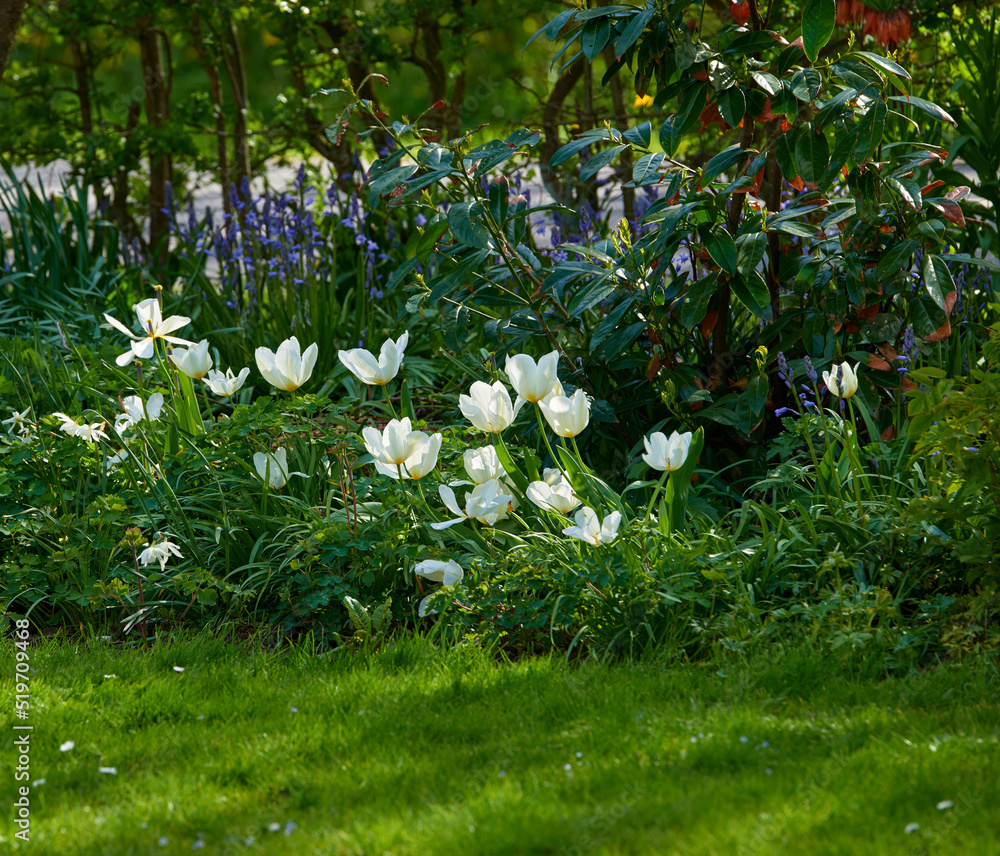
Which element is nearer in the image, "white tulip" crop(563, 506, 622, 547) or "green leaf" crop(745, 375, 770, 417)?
"white tulip" crop(563, 506, 622, 547)

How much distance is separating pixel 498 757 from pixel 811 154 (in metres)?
2.09

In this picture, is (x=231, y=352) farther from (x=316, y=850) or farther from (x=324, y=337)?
(x=316, y=850)

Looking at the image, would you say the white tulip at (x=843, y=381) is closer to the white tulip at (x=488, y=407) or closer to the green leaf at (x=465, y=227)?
the white tulip at (x=488, y=407)

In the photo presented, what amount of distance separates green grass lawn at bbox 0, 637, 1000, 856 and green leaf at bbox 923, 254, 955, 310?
4.30 feet

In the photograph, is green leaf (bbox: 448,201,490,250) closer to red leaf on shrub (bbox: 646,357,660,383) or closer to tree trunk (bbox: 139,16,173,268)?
red leaf on shrub (bbox: 646,357,660,383)

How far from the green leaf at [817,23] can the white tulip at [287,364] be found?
5.75 feet

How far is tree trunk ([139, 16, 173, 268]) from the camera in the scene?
Answer: 6684 millimetres

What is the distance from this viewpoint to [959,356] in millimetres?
3605

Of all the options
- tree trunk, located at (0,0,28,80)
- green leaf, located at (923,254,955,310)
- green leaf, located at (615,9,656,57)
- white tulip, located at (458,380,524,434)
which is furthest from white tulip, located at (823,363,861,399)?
tree trunk, located at (0,0,28,80)

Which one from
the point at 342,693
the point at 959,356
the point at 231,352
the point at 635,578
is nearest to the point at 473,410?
the point at 635,578

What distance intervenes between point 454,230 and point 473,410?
819 millimetres

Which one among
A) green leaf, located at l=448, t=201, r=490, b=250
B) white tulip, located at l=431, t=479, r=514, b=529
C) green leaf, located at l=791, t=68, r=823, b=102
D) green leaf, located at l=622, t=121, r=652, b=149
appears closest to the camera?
white tulip, located at l=431, t=479, r=514, b=529

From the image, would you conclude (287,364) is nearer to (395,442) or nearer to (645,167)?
(395,442)

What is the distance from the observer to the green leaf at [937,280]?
314 cm
